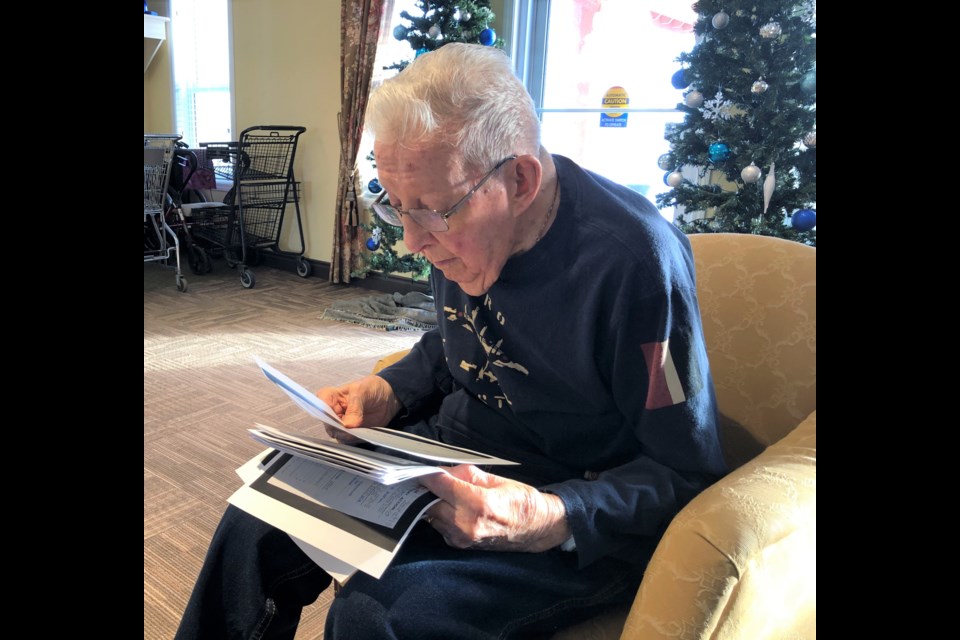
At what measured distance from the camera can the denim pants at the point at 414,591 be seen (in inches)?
27.6

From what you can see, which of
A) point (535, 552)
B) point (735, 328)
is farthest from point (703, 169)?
point (535, 552)

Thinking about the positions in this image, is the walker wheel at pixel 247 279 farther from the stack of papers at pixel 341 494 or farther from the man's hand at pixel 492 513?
the man's hand at pixel 492 513

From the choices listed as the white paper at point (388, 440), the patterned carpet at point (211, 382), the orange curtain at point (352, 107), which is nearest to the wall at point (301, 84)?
the orange curtain at point (352, 107)

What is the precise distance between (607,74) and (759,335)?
9.31 ft

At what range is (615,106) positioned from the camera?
3.41 meters

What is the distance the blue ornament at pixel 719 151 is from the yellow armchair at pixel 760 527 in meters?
1.59

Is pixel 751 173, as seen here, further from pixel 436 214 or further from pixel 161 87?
pixel 161 87

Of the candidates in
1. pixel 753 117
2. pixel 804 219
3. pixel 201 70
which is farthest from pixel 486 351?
pixel 201 70

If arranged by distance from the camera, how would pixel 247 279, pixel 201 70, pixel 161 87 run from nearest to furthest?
pixel 247 279 < pixel 201 70 < pixel 161 87

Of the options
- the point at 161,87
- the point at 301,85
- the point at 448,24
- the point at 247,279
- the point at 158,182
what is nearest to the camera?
the point at 448,24

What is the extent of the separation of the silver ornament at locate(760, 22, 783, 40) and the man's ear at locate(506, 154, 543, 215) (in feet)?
6.19

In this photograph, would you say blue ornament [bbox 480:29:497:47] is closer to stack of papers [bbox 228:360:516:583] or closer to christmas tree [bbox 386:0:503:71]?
christmas tree [bbox 386:0:503:71]
